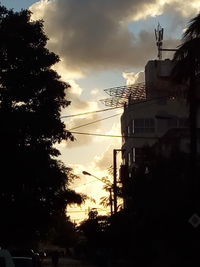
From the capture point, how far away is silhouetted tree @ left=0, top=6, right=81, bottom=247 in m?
37.2

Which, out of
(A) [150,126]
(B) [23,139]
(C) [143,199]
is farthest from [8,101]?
(A) [150,126]

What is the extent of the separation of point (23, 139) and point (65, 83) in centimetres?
390

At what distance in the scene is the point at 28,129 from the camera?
37406mm

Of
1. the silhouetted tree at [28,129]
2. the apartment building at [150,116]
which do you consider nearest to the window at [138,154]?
the apartment building at [150,116]

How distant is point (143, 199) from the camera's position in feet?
131

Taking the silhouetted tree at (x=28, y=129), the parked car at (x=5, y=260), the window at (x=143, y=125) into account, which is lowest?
the parked car at (x=5, y=260)

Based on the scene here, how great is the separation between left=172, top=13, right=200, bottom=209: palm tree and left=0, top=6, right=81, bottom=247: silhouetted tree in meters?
9.55

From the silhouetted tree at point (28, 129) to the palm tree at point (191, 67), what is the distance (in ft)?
31.3

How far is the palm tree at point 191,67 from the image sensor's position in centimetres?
2820

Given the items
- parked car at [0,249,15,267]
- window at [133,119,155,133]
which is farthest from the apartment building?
parked car at [0,249,15,267]

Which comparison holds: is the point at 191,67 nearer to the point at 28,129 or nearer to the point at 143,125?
the point at 28,129

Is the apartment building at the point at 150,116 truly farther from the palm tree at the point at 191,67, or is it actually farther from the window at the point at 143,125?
the palm tree at the point at 191,67

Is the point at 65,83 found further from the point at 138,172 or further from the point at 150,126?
the point at 150,126

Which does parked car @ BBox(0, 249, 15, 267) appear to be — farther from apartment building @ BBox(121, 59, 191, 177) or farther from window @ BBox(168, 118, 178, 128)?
window @ BBox(168, 118, 178, 128)
